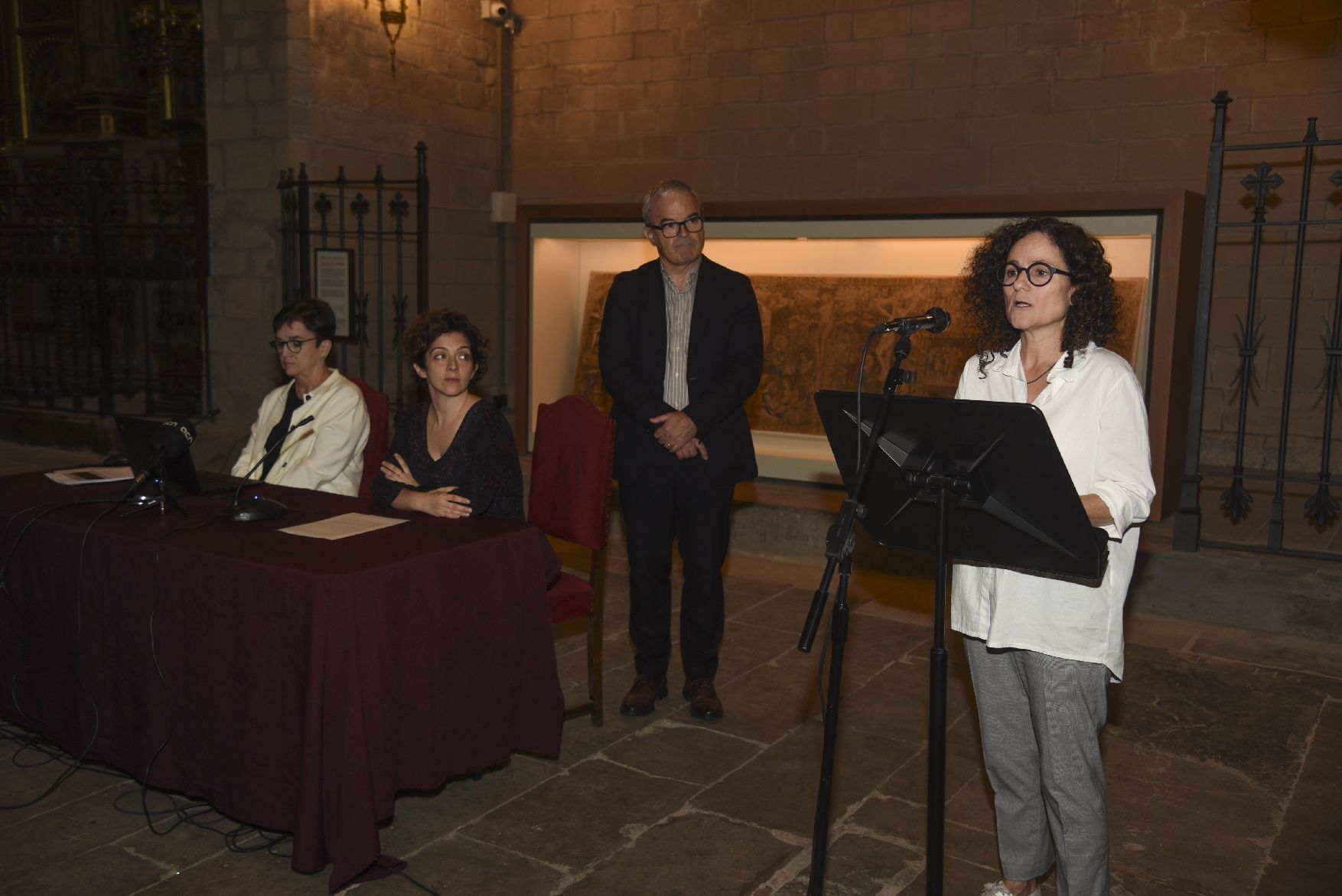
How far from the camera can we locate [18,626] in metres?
3.36

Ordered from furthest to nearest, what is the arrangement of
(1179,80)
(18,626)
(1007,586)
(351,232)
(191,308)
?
(191,308)
(351,232)
(1179,80)
(18,626)
(1007,586)

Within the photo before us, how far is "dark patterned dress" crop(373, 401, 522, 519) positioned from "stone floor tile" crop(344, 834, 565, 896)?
3.05ft

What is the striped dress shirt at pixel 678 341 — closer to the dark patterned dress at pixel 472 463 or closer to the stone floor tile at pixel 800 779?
the dark patterned dress at pixel 472 463

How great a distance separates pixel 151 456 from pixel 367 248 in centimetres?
441

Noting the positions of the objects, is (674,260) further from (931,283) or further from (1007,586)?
(931,283)

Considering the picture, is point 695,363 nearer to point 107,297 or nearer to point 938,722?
point 938,722

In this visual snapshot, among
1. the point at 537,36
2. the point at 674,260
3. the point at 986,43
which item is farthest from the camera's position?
the point at 537,36

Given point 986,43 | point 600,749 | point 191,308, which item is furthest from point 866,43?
point 191,308

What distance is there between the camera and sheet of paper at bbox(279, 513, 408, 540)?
3.03 metres

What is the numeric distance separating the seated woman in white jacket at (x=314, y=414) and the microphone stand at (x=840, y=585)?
2374mm

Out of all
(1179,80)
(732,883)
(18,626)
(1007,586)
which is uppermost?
(1179,80)

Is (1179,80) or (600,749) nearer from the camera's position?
(600,749)

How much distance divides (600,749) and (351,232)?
454 cm

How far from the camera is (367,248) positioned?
7.42m
